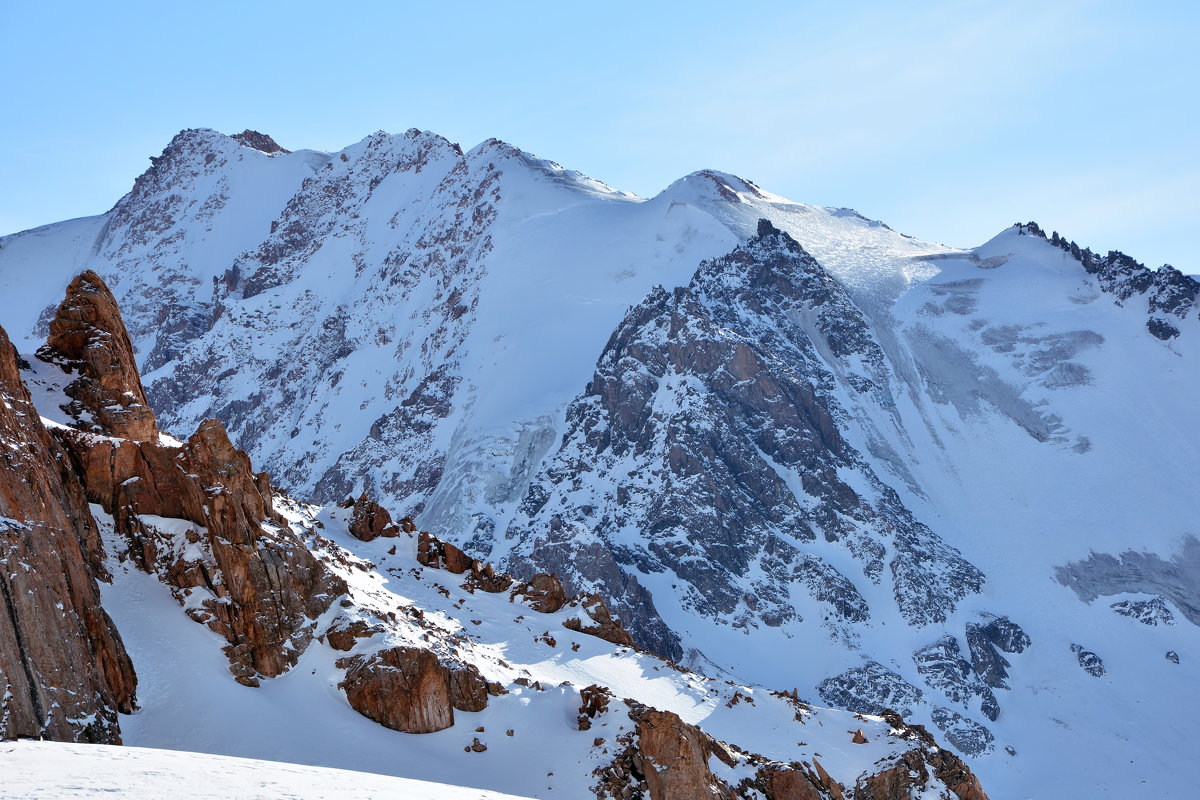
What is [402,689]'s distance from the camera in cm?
4116

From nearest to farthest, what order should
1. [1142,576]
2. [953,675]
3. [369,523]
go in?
[369,523], [953,675], [1142,576]

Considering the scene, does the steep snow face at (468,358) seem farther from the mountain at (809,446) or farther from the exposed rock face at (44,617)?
the exposed rock face at (44,617)

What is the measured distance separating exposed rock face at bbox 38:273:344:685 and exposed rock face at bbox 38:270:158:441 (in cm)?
97

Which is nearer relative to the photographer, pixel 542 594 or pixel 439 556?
pixel 439 556

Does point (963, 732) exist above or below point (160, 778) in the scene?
below

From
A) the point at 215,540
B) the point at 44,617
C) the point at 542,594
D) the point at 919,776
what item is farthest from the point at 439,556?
the point at 44,617

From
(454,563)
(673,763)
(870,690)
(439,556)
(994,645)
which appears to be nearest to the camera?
(673,763)

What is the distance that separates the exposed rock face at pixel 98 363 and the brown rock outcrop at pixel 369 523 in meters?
13.9

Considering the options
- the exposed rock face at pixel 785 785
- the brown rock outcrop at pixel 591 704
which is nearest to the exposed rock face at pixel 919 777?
the exposed rock face at pixel 785 785

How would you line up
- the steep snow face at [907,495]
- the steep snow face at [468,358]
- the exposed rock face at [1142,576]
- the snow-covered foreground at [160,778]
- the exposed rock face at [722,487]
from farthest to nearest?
the steep snow face at [468,358]
the exposed rock face at [1142,576]
the exposed rock face at [722,487]
the steep snow face at [907,495]
the snow-covered foreground at [160,778]

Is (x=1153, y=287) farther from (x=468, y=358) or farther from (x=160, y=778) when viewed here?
(x=160, y=778)

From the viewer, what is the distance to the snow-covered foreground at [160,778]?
72.3ft

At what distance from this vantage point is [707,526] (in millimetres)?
127438

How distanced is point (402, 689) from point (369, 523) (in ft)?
64.8
